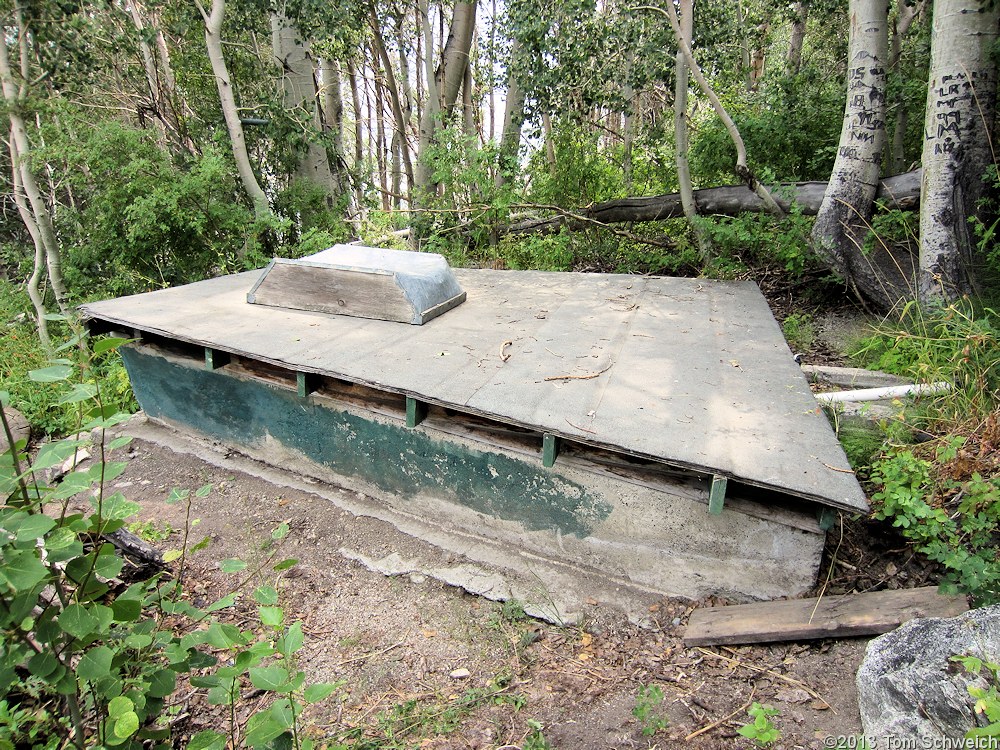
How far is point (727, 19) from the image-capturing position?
7691 millimetres

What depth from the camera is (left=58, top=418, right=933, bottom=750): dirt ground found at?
2.50m

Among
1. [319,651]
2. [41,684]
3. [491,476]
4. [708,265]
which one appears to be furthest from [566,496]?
[708,265]

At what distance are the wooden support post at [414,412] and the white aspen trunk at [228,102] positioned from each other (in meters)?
5.75

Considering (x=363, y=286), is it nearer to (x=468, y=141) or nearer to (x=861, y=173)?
(x=468, y=141)

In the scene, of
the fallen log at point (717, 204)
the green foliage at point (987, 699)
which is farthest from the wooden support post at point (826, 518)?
the fallen log at point (717, 204)

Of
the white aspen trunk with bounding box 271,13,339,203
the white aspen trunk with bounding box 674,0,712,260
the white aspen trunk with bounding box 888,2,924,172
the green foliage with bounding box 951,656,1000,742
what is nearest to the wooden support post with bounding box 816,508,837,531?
the green foliage with bounding box 951,656,1000,742

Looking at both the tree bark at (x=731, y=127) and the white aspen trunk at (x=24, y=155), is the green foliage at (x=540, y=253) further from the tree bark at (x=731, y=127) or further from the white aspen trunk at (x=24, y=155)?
the white aspen trunk at (x=24, y=155)

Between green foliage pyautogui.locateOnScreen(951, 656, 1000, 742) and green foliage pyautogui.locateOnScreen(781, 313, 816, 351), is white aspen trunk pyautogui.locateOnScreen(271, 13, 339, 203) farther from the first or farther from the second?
green foliage pyautogui.locateOnScreen(951, 656, 1000, 742)

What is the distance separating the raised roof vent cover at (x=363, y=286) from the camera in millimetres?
4414

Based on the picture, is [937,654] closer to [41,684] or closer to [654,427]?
[654,427]

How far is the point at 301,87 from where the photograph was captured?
9.19 m

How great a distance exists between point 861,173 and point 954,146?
908mm

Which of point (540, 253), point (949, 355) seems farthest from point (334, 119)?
point (949, 355)

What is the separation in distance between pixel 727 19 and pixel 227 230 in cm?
776
